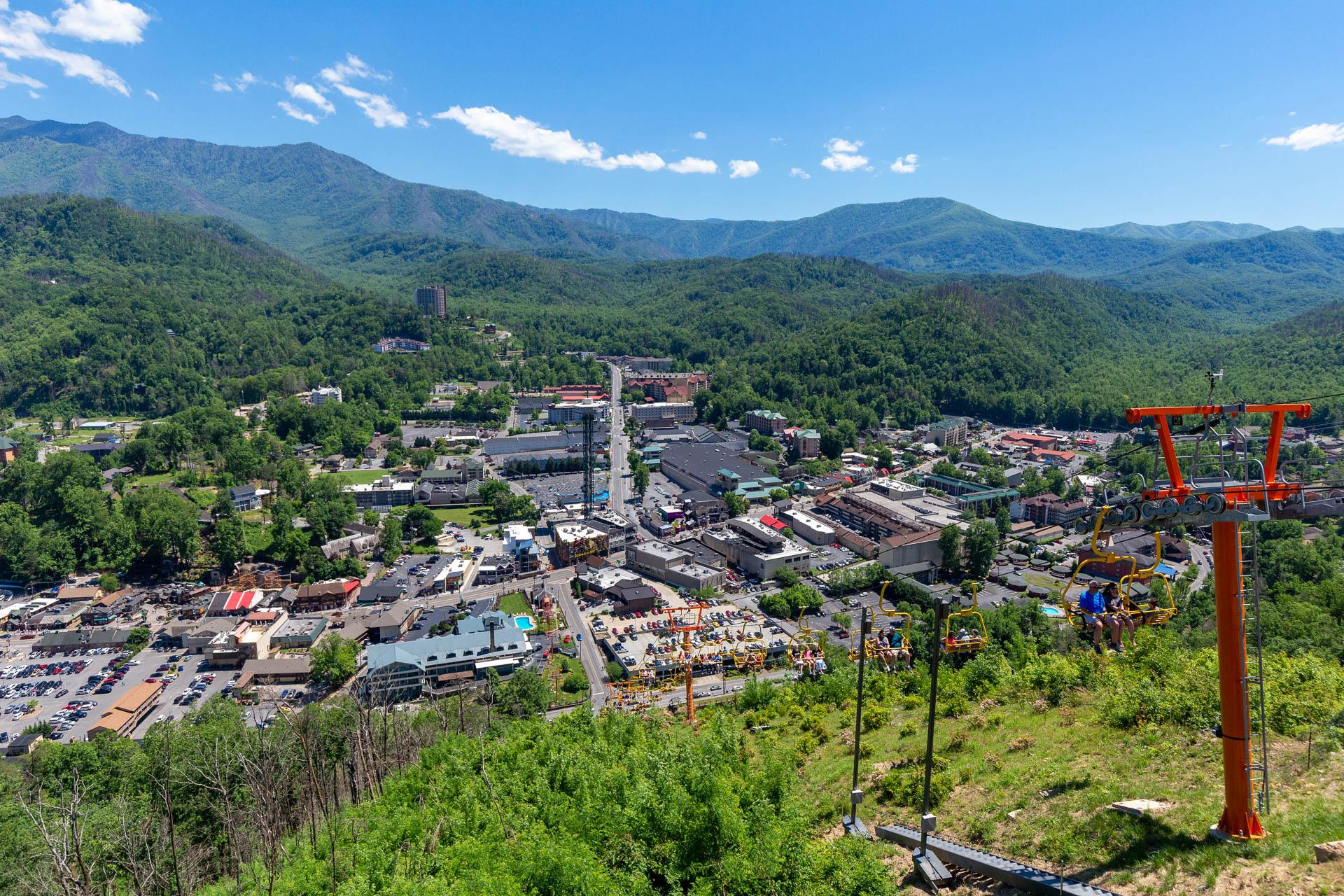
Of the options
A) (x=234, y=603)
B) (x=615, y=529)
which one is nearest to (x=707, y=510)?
(x=615, y=529)

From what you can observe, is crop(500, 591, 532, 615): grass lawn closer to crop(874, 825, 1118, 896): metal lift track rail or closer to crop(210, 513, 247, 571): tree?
crop(210, 513, 247, 571): tree

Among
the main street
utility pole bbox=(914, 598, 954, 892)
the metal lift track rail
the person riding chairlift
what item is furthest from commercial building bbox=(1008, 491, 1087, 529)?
utility pole bbox=(914, 598, 954, 892)

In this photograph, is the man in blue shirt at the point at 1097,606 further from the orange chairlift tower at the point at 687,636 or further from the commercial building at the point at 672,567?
the commercial building at the point at 672,567

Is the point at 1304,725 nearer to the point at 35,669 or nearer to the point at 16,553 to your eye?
the point at 35,669

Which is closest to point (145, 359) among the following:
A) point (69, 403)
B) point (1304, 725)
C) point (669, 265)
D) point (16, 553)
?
point (69, 403)

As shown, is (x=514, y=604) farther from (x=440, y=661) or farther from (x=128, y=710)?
(x=128, y=710)

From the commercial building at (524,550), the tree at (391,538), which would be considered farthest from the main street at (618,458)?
the tree at (391,538)
